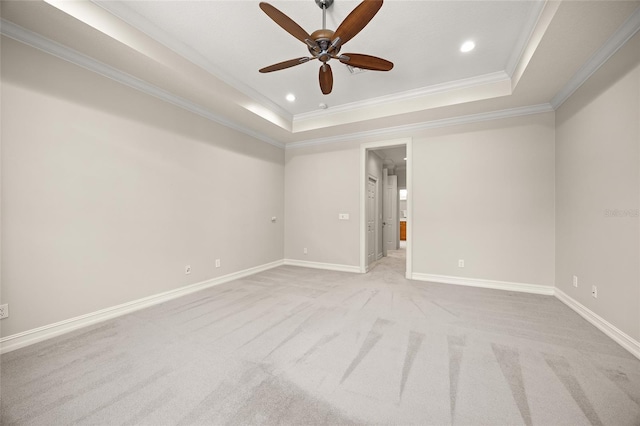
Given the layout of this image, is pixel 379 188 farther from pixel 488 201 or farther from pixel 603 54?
pixel 603 54

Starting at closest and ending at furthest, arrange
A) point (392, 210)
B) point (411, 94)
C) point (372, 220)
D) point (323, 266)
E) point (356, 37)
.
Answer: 1. point (356, 37)
2. point (411, 94)
3. point (323, 266)
4. point (372, 220)
5. point (392, 210)

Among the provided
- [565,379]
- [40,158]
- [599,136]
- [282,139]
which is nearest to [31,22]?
[40,158]

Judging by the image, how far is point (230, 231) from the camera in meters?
4.37

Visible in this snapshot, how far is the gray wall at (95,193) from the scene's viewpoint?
2184 mm

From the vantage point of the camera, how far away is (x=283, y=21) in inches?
74.9

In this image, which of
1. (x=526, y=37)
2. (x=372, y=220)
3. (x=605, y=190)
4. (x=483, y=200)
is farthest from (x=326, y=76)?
(x=372, y=220)

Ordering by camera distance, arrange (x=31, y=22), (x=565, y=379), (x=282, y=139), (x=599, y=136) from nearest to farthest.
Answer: (x=565, y=379)
(x=31, y=22)
(x=599, y=136)
(x=282, y=139)

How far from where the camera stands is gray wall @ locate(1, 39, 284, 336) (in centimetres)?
218

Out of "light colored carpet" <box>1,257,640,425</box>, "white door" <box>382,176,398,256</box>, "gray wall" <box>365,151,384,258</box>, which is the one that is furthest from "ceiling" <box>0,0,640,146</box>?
"white door" <box>382,176,398,256</box>

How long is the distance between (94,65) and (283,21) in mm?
2227

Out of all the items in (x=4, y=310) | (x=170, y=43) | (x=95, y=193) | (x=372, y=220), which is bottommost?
(x=4, y=310)

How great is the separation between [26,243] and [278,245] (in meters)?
3.77

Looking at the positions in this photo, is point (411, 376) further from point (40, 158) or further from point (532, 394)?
point (40, 158)

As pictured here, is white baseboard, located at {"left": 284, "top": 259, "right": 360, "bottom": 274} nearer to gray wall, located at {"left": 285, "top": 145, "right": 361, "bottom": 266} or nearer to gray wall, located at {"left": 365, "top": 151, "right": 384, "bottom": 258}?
gray wall, located at {"left": 285, "top": 145, "right": 361, "bottom": 266}
